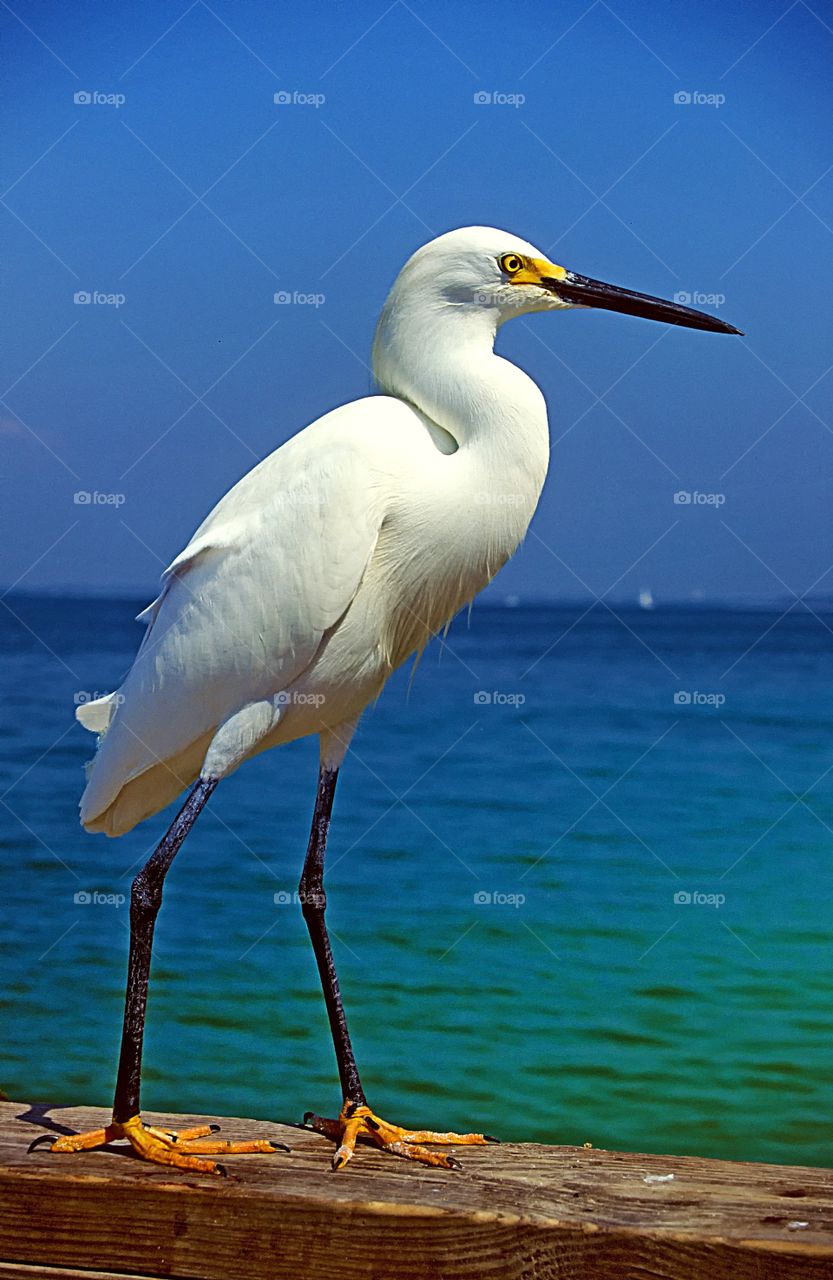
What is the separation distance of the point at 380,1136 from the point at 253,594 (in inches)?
36.3

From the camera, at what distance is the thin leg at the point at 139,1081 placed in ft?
6.15

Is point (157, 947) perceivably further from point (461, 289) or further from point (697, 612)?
point (697, 612)

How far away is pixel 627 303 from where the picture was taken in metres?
2.40

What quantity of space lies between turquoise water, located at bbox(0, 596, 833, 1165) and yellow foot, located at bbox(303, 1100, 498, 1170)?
167 cm

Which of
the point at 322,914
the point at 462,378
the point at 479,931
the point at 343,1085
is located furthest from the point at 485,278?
the point at 479,931

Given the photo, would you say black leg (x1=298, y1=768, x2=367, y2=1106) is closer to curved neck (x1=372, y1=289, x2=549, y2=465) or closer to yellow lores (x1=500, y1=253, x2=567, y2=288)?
curved neck (x1=372, y1=289, x2=549, y2=465)

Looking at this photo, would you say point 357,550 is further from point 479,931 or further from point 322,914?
point 479,931

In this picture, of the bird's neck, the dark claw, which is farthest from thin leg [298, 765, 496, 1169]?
the bird's neck

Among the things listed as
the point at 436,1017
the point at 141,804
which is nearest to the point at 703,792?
the point at 436,1017

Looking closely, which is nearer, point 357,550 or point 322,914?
point 357,550

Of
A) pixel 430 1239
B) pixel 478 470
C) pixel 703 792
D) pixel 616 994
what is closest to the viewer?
pixel 430 1239

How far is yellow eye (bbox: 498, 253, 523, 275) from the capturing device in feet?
7.57

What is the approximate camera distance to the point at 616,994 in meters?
7.57

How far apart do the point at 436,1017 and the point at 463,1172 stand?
5.31m
